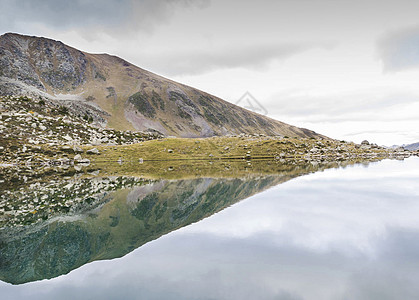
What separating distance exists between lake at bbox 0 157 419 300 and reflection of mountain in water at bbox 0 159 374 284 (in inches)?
3.2

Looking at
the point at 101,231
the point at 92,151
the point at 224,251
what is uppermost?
the point at 92,151

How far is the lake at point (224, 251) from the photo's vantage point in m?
9.80

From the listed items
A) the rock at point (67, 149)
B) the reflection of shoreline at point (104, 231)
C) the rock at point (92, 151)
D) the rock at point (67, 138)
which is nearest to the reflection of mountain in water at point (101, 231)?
the reflection of shoreline at point (104, 231)

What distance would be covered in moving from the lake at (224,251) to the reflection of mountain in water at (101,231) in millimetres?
82

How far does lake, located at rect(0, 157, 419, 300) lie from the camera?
9.80m

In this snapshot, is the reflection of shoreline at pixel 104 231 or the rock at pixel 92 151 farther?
the rock at pixel 92 151

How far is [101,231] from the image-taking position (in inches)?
726

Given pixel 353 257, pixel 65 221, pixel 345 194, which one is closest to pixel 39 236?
pixel 65 221

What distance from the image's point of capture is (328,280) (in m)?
10.0

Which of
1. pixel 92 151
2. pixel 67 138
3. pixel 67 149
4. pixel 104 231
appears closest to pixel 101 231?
pixel 104 231

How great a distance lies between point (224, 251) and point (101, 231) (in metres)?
9.84

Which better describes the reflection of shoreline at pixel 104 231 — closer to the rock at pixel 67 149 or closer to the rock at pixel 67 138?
the rock at pixel 67 149

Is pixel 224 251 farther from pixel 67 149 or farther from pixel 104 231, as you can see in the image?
pixel 67 149

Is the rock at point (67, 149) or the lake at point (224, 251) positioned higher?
the rock at point (67, 149)
